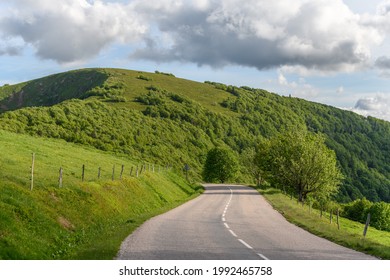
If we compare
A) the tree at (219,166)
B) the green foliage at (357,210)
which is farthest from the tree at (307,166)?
the green foliage at (357,210)

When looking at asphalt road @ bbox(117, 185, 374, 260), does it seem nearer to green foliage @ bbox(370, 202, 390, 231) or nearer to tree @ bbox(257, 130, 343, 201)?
tree @ bbox(257, 130, 343, 201)

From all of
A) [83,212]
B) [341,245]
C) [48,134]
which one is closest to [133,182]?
[83,212]

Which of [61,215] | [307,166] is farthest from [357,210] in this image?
[61,215]

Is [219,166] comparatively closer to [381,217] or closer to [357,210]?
[381,217]

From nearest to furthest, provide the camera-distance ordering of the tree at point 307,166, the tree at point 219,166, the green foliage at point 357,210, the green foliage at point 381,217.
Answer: the tree at point 307,166 → the tree at point 219,166 → the green foliage at point 381,217 → the green foliage at point 357,210

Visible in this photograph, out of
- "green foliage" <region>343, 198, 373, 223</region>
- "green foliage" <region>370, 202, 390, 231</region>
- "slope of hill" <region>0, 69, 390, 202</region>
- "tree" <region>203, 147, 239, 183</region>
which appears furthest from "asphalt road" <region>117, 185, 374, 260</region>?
"green foliage" <region>343, 198, 373, 223</region>

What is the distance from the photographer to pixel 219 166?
115 m

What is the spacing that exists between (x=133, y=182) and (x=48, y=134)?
40.5m

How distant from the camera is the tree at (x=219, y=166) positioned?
11469 cm

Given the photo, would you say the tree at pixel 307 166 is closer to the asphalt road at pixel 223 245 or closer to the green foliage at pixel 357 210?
the asphalt road at pixel 223 245

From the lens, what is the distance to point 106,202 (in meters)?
28.8

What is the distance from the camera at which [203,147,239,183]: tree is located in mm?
114688

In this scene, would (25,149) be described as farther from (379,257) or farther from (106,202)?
(379,257)
